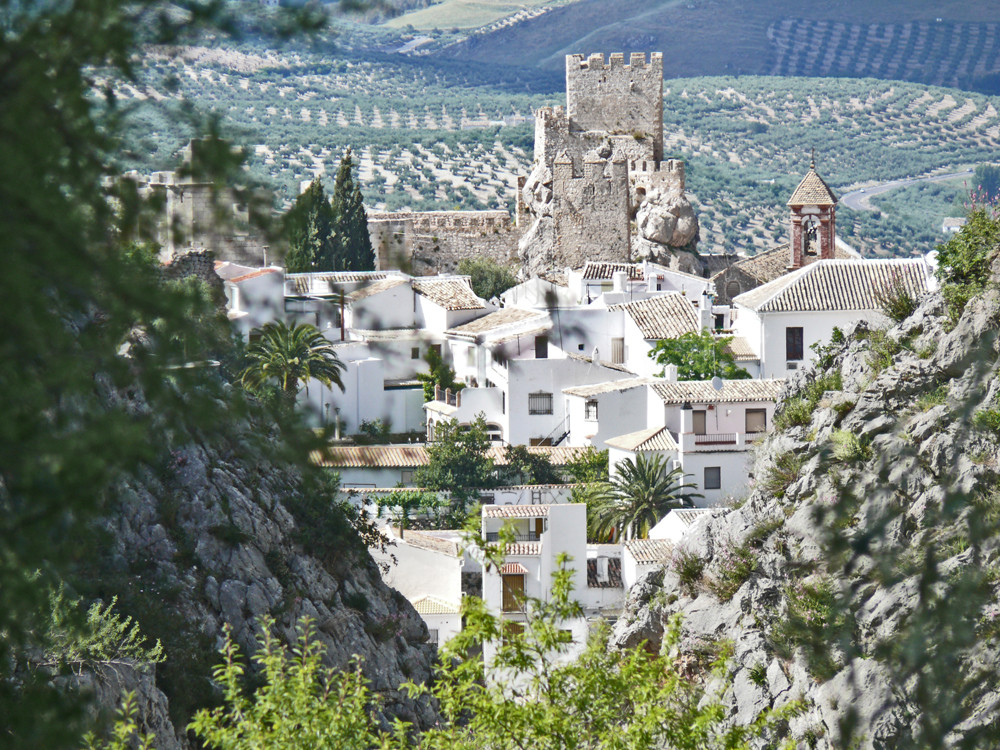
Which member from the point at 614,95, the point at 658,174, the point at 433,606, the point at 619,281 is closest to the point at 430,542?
the point at 433,606

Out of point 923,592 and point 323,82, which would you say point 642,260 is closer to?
point 923,592

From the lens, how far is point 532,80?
374ft

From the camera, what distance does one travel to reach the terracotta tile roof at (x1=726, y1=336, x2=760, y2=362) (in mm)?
32219

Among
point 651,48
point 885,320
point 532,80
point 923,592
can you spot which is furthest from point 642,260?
point 651,48

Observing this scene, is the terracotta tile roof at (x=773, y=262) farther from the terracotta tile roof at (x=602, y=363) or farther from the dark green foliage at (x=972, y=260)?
the dark green foliage at (x=972, y=260)

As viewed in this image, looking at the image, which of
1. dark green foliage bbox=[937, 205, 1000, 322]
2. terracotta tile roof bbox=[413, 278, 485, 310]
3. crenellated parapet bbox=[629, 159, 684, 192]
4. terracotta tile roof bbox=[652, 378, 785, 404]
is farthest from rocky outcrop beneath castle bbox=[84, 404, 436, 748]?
crenellated parapet bbox=[629, 159, 684, 192]

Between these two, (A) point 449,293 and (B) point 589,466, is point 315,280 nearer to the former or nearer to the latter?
(B) point 589,466

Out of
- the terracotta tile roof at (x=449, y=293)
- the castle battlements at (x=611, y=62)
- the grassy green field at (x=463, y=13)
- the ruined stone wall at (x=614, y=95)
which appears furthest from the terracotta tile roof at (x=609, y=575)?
the grassy green field at (x=463, y=13)

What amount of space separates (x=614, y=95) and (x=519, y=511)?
2400cm

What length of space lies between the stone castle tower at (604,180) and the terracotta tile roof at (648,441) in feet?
47.6

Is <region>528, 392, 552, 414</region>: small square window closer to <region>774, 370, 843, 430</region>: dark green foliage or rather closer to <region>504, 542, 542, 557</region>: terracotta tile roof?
<region>504, 542, 542, 557</region>: terracotta tile roof

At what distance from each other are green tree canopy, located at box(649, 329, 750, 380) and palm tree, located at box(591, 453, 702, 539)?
4.63 m

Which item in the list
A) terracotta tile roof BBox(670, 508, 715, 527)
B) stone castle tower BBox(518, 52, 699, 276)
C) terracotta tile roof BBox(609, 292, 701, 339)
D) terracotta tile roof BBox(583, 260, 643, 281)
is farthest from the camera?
stone castle tower BBox(518, 52, 699, 276)

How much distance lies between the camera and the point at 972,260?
12148 mm
